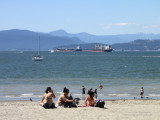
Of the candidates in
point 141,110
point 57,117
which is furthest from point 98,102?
point 57,117

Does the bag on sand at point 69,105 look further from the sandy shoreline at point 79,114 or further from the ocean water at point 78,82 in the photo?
the ocean water at point 78,82

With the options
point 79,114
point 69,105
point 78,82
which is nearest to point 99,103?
point 69,105

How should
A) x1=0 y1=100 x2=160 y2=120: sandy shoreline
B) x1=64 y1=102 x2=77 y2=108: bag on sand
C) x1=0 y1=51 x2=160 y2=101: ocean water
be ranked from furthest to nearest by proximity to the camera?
x1=0 y1=51 x2=160 y2=101: ocean water → x1=64 y1=102 x2=77 y2=108: bag on sand → x1=0 y1=100 x2=160 y2=120: sandy shoreline

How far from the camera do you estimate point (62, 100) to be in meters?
16.3

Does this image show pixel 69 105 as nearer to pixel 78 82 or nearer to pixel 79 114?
pixel 79 114

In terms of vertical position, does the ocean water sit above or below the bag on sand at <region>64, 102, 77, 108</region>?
below

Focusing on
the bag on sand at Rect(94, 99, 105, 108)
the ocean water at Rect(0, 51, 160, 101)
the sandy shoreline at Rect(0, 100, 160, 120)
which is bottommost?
the ocean water at Rect(0, 51, 160, 101)

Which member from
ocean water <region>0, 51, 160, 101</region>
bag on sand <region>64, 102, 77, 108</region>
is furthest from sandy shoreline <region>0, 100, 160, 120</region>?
ocean water <region>0, 51, 160, 101</region>

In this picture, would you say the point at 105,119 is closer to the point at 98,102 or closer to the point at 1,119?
the point at 98,102

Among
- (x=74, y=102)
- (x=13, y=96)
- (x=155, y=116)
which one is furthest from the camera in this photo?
(x=13, y=96)

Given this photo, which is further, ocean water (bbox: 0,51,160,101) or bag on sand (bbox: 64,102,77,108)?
ocean water (bbox: 0,51,160,101)

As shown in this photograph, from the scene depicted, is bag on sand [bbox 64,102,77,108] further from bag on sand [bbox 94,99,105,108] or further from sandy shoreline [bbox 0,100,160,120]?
bag on sand [bbox 94,99,105,108]

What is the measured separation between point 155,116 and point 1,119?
626 cm

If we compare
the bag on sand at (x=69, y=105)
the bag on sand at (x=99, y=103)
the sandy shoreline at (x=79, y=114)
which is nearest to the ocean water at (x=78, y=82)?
the bag on sand at (x=69, y=105)
